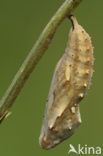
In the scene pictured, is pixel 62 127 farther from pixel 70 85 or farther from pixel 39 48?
pixel 39 48

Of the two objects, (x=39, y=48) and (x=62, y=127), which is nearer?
(x=39, y=48)

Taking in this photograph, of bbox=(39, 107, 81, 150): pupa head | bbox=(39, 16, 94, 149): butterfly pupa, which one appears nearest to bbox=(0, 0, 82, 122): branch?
bbox=(39, 16, 94, 149): butterfly pupa

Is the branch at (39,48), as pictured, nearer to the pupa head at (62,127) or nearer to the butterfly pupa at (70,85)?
the butterfly pupa at (70,85)

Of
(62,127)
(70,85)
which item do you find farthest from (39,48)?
(62,127)

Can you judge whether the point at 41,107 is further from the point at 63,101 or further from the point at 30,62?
the point at 30,62

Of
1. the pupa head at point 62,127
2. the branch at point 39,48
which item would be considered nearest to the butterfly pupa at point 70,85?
the pupa head at point 62,127
